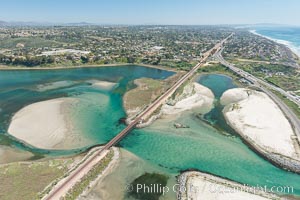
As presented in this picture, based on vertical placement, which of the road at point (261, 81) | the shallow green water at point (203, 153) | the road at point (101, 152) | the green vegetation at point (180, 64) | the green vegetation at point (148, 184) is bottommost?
the green vegetation at point (148, 184)

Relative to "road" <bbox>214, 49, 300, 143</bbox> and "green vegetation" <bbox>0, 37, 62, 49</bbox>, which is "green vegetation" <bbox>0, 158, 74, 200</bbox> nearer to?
"road" <bbox>214, 49, 300, 143</bbox>

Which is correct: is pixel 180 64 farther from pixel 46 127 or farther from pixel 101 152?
pixel 101 152

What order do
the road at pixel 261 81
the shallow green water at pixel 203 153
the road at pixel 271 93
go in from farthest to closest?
1. the road at pixel 261 81
2. the road at pixel 271 93
3. the shallow green water at pixel 203 153

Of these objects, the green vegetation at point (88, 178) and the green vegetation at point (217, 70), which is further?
the green vegetation at point (217, 70)

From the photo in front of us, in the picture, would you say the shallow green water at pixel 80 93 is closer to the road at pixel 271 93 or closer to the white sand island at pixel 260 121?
the white sand island at pixel 260 121

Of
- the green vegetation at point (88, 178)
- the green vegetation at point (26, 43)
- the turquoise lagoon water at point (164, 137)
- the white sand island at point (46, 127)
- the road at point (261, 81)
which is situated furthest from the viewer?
the green vegetation at point (26, 43)

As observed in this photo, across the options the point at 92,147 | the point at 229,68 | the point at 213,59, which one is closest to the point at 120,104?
the point at 92,147

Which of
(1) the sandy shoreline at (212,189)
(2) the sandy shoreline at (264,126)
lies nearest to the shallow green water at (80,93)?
(1) the sandy shoreline at (212,189)

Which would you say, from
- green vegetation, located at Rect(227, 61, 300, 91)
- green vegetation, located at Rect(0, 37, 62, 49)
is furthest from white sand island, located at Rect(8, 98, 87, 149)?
green vegetation, located at Rect(0, 37, 62, 49)
